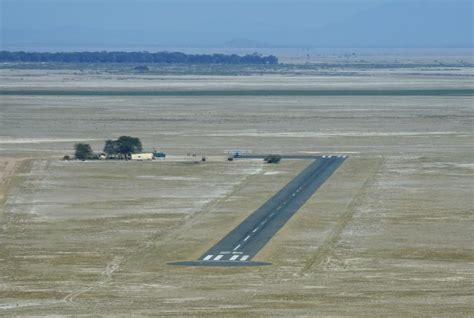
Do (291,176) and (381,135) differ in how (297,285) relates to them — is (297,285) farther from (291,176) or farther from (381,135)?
(381,135)

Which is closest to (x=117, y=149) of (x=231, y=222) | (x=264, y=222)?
(x=231, y=222)

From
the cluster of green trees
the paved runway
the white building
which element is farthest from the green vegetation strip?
the paved runway

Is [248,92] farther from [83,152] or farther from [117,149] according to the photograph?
[83,152]

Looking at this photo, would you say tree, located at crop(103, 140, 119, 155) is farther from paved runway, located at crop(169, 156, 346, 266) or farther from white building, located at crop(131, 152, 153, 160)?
paved runway, located at crop(169, 156, 346, 266)

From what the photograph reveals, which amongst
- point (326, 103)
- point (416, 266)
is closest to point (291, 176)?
point (416, 266)

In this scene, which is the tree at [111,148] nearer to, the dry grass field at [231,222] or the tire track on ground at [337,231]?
the dry grass field at [231,222]
